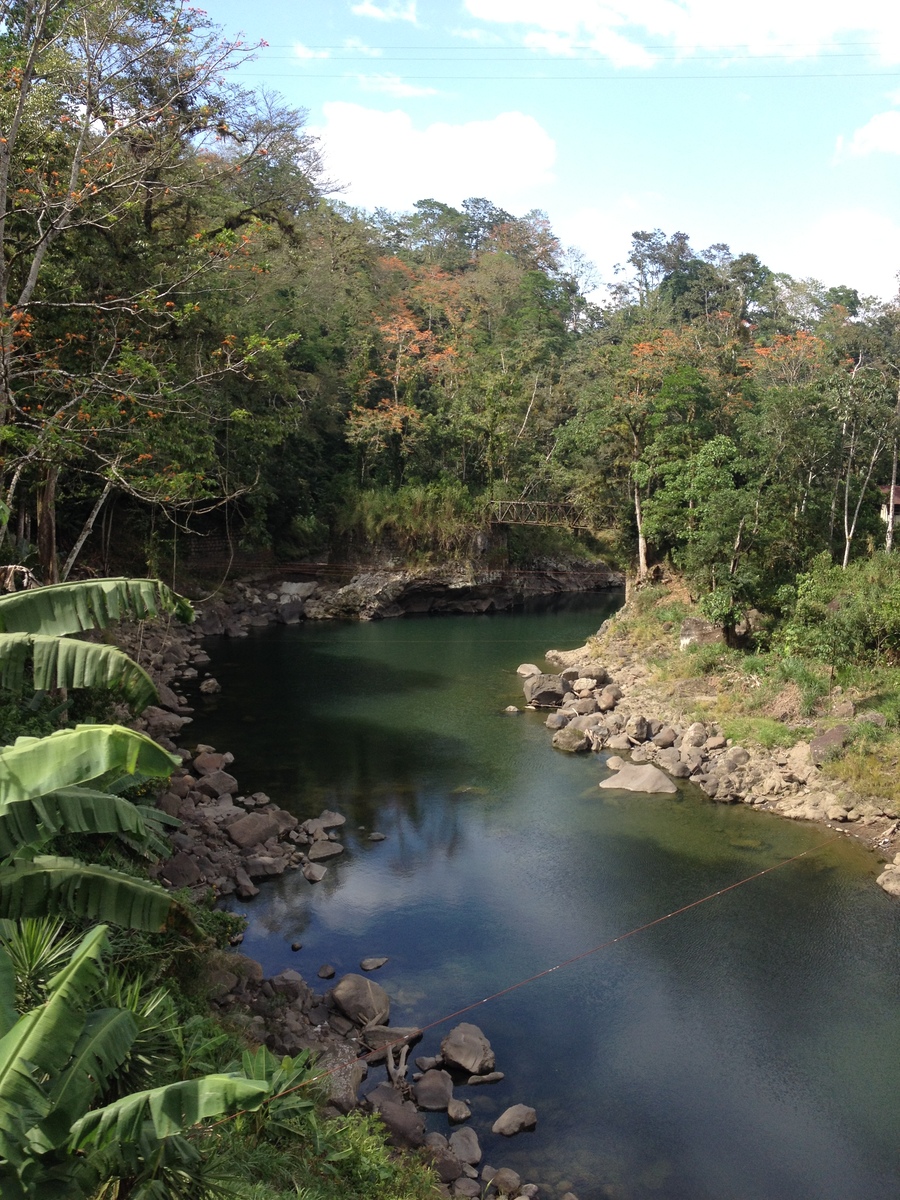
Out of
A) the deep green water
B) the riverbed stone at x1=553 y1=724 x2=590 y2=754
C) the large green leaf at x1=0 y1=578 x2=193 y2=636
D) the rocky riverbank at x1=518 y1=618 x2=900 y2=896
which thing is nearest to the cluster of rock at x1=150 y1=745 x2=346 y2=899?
the deep green water

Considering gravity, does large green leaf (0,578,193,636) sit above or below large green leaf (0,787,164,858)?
above

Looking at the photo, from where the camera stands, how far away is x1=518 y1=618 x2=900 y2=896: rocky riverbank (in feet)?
46.3

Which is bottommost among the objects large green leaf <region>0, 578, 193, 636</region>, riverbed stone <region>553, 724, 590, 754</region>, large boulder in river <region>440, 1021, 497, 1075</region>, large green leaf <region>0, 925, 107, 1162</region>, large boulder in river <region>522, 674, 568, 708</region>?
large boulder in river <region>440, 1021, 497, 1075</region>

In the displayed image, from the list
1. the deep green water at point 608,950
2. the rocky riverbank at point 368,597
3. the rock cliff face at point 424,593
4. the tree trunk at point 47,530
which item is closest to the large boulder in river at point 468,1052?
the deep green water at point 608,950

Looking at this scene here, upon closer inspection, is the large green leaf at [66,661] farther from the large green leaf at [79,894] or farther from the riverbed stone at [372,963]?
the riverbed stone at [372,963]

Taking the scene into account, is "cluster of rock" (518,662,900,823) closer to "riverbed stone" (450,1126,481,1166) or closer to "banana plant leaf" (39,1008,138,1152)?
"riverbed stone" (450,1126,481,1166)

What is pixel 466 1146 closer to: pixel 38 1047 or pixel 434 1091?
pixel 434 1091

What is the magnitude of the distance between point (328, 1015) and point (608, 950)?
3.42 metres

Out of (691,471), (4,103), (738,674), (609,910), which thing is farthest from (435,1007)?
(691,471)

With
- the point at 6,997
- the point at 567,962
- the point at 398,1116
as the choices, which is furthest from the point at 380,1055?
the point at 6,997

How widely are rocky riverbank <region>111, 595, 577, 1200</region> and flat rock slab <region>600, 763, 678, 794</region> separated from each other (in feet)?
14.4

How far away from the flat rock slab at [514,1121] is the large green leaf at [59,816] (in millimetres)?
4734

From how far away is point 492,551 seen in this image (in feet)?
113

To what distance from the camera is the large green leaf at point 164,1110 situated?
13.5ft
